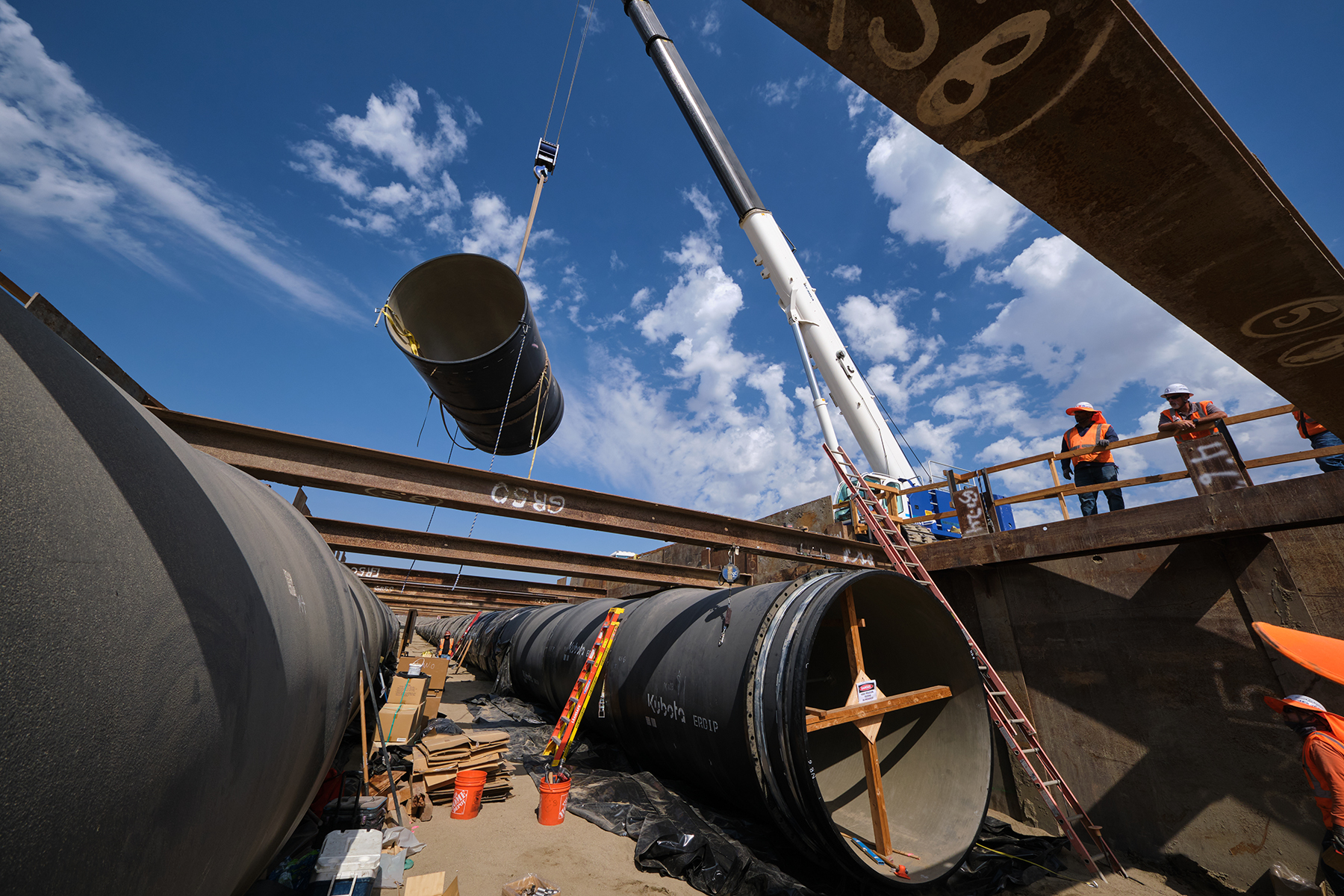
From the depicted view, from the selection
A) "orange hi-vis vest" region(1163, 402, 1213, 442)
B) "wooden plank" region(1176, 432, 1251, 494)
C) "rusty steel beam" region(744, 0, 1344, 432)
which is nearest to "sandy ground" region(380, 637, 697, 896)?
"rusty steel beam" region(744, 0, 1344, 432)

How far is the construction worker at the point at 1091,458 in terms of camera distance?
26.0ft

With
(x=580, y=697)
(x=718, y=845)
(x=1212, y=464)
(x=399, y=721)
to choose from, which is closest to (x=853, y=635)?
(x=718, y=845)

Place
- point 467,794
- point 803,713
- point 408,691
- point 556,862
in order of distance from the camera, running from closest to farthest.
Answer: point 803,713, point 556,862, point 467,794, point 408,691

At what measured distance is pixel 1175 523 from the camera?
19.7 feet

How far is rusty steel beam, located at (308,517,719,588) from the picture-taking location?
796cm

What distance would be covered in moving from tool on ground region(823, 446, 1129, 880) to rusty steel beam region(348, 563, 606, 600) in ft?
29.6

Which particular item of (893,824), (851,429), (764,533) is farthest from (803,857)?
(851,429)

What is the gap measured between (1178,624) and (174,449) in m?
9.06

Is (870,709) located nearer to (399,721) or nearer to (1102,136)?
(1102,136)

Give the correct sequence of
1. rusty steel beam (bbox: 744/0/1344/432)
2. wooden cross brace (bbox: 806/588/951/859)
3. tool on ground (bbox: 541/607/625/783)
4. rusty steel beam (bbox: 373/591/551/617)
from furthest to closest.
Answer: rusty steel beam (bbox: 373/591/551/617) → tool on ground (bbox: 541/607/625/783) → wooden cross brace (bbox: 806/588/951/859) → rusty steel beam (bbox: 744/0/1344/432)

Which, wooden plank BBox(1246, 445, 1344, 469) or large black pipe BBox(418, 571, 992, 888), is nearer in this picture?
large black pipe BBox(418, 571, 992, 888)

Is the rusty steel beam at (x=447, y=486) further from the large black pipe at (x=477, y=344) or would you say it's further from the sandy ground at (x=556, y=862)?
the sandy ground at (x=556, y=862)

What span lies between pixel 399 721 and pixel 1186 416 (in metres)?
11.2

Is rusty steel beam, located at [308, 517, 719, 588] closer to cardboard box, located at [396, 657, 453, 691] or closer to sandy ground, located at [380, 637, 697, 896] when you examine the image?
cardboard box, located at [396, 657, 453, 691]
